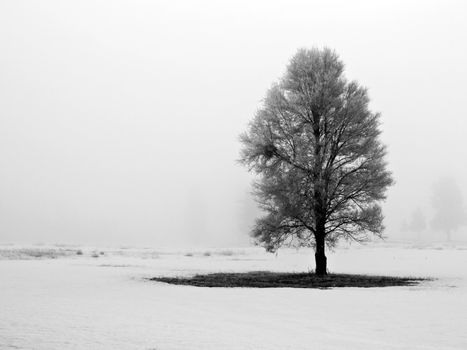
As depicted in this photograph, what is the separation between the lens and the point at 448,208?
318 feet

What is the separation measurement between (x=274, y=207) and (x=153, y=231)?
152 metres

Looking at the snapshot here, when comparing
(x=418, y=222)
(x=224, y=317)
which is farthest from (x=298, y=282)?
(x=418, y=222)

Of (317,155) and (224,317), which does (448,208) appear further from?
(224,317)

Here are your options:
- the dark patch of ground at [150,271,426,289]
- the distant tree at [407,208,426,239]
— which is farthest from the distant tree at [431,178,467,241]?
the dark patch of ground at [150,271,426,289]

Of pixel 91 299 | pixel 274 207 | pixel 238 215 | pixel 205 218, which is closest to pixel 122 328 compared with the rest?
pixel 91 299

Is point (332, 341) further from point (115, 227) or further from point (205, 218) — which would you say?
point (115, 227)

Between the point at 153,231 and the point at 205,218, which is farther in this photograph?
the point at 153,231

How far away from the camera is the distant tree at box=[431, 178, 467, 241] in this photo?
316ft

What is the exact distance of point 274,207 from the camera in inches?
1030

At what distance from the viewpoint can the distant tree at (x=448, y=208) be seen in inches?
3797

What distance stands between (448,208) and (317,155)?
83.0 metres

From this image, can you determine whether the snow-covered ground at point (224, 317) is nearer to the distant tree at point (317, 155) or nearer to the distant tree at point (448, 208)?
the distant tree at point (317, 155)

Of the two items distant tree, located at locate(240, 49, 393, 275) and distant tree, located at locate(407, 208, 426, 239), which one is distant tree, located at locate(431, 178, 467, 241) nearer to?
distant tree, located at locate(407, 208, 426, 239)

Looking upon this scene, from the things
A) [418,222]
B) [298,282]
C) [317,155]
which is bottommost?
[298,282]
